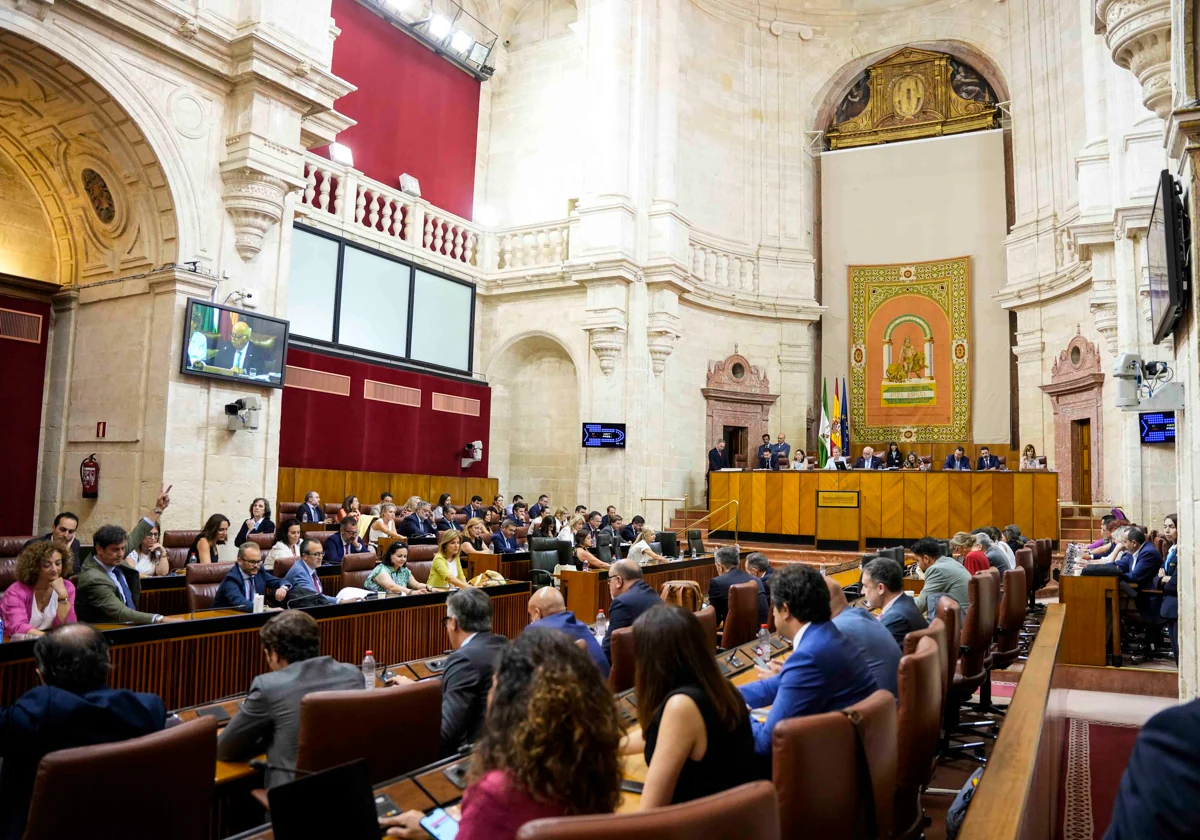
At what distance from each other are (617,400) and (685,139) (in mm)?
5702

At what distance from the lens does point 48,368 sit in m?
9.21

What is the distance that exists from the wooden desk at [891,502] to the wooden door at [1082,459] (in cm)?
222

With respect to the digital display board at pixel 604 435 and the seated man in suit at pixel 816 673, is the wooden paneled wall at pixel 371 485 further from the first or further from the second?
the seated man in suit at pixel 816 673

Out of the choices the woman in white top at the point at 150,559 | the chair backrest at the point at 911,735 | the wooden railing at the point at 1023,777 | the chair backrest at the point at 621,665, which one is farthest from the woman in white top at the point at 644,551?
the chair backrest at the point at 911,735

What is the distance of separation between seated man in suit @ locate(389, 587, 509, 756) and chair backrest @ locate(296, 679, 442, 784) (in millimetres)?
237

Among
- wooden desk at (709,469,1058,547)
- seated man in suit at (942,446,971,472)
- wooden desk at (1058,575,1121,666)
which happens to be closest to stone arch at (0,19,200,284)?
wooden desk at (1058,575,1121,666)

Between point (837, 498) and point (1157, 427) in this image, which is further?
point (837, 498)

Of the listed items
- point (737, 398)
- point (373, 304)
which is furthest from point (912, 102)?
point (373, 304)

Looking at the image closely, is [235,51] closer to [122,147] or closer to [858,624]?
[122,147]

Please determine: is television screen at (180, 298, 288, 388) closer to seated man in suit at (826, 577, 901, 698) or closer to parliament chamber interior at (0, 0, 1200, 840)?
parliament chamber interior at (0, 0, 1200, 840)

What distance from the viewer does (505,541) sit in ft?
31.3

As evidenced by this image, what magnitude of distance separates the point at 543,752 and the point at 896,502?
491 inches

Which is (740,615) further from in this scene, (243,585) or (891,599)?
(243,585)

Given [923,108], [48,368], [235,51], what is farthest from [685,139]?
[48,368]
